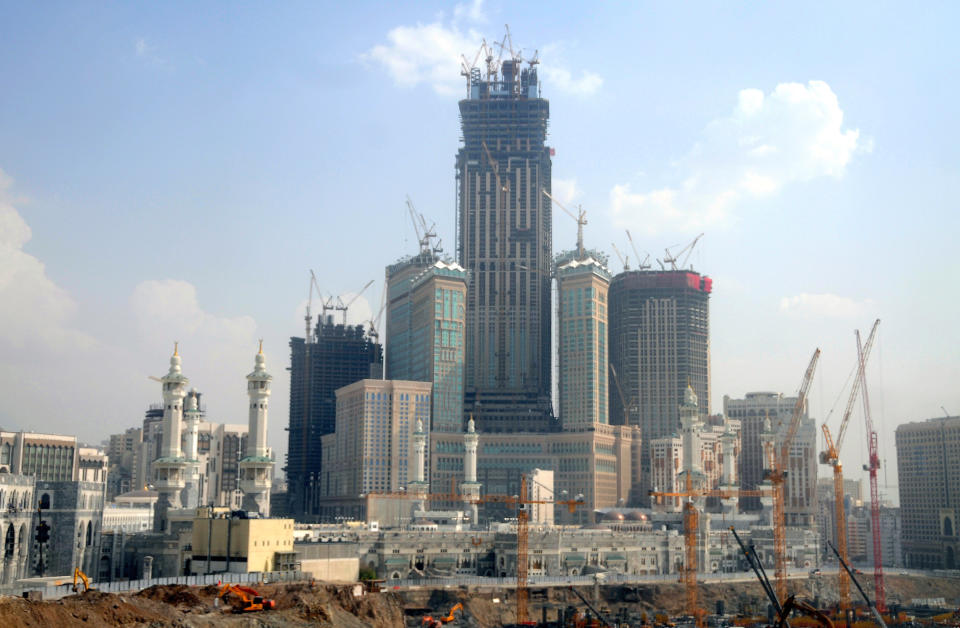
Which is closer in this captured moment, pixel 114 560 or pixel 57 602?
pixel 57 602

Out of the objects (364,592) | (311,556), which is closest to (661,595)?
(311,556)

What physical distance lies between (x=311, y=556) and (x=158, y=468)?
2258 cm

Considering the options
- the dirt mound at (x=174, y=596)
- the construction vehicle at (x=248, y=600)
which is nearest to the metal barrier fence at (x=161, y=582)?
the dirt mound at (x=174, y=596)

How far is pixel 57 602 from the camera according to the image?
211 ft

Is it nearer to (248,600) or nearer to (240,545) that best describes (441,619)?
(240,545)

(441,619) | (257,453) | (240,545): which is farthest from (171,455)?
(441,619)

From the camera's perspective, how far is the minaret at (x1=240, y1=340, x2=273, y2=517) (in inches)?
4756

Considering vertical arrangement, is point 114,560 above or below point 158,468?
below

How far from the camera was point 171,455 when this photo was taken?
133375mm

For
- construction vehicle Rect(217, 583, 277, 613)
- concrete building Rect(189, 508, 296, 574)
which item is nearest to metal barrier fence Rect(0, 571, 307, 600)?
concrete building Rect(189, 508, 296, 574)

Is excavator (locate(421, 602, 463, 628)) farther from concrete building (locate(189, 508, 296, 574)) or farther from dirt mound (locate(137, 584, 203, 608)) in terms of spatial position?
dirt mound (locate(137, 584, 203, 608))

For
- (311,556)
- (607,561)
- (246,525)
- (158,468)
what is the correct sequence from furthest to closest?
1. (607,561)
2. (158,468)
3. (311,556)
4. (246,525)

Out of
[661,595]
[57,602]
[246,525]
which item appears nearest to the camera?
[57,602]

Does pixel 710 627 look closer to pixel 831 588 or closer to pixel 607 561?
pixel 607 561
